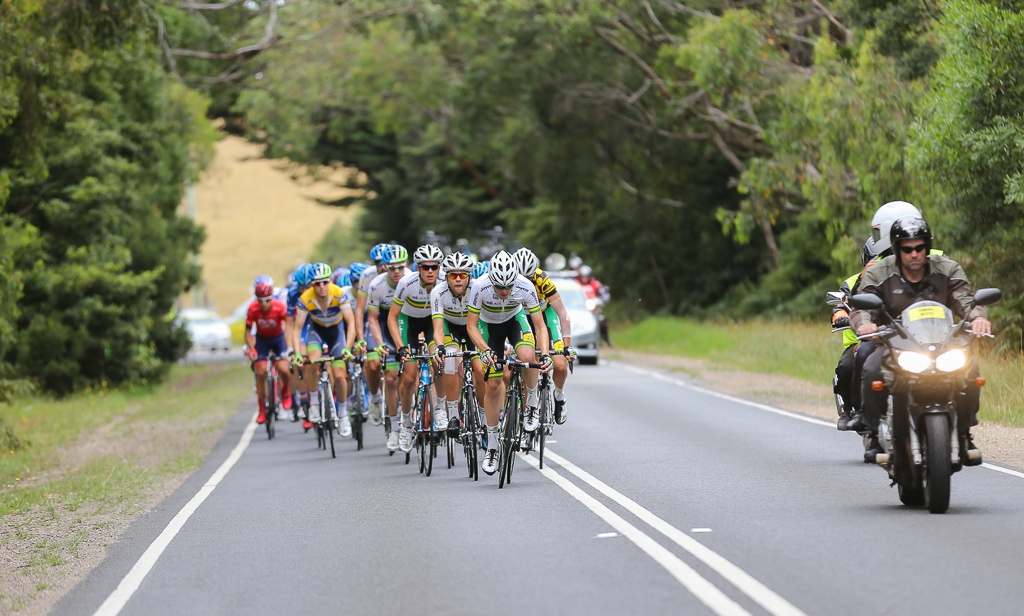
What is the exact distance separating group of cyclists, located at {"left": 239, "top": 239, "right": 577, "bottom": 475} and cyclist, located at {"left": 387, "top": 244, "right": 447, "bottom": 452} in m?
0.01

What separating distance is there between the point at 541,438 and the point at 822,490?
2898 millimetres

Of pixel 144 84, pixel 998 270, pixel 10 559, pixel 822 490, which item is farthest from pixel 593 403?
pixel 144 84

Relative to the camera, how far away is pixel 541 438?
45.1 ft

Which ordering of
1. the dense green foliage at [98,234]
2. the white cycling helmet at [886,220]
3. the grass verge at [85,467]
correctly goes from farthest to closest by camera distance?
the dense green foliage at [98,234], the white cycling helmet at [886,220], the grass verge at [85,467]

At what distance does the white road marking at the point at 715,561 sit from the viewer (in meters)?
7.49

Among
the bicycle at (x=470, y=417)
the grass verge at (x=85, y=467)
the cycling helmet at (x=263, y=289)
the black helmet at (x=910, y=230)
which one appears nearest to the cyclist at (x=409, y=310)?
the bicycle at (x=470, y=417)

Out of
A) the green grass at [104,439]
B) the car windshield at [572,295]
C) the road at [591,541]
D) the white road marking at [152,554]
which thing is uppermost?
the car windshield at [572,295]

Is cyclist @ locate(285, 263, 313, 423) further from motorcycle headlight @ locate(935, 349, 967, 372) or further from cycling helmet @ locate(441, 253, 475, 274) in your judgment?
motorcycle headlight @ locate(935, 349, 967, 372)

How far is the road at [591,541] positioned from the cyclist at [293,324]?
10.1 ft

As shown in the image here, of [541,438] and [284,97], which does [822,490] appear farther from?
[284,97]

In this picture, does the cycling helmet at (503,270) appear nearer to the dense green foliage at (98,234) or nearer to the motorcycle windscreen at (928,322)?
the motorcycle windscreen at (928,322)

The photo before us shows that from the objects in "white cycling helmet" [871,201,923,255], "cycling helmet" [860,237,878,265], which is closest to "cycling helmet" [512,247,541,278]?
"cycling helmet" [860,237,878,265]

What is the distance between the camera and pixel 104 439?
23.1 meters

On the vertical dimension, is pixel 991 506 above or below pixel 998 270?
below
